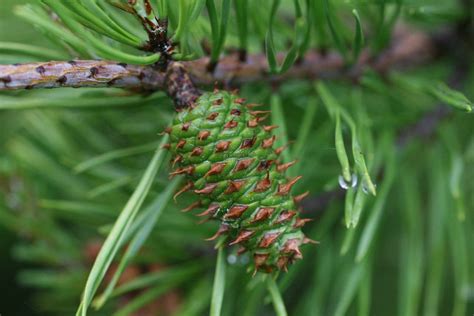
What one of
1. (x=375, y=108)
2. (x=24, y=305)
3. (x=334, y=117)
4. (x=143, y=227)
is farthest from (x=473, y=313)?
(x=24, y=305)

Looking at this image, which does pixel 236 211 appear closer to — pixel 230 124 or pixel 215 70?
pixel 230 124

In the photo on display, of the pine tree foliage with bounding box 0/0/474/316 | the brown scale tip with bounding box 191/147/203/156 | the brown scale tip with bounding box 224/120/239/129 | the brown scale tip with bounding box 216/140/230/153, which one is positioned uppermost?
the brown scale tip with bounding box 224/120/239/129

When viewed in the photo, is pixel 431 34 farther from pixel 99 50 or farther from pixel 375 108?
pixel 99 50

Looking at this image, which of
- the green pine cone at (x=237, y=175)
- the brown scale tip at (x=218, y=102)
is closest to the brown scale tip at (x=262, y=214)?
the green pine cone at (x=237, y=175)

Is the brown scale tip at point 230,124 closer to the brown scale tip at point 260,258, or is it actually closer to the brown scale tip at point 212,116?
the brown scale tip at point 212,116

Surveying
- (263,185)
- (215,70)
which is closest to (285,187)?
(263,185)

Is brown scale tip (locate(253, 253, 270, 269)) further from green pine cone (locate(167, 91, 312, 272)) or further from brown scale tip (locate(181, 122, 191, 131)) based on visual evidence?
brown scale tip (locate(181, 122, 191, 131))

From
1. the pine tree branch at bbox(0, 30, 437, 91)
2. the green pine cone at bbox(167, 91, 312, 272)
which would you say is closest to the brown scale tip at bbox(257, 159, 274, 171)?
the green pine cone at bbox(167, 91, 312, 272)
